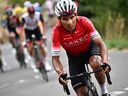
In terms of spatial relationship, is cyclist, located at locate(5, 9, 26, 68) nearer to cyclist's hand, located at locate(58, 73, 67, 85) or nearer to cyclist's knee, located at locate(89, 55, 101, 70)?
cyclist's knee, located at locate(89, 55, 101, 70)

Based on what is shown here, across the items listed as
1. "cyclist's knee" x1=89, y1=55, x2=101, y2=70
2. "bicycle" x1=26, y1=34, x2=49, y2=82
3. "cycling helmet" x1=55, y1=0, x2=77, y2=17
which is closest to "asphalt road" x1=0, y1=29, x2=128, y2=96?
"bicycle" x1=26, y1=34, x2=49, y2=82

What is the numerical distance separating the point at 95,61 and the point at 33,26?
9479 millimetres

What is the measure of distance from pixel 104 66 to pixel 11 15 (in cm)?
1461

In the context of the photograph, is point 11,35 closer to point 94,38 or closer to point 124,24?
point 124,24

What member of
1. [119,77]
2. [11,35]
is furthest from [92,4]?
[119,77]

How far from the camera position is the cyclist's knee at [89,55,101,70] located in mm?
9099

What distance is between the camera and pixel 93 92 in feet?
29.5

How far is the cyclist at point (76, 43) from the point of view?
353 inches

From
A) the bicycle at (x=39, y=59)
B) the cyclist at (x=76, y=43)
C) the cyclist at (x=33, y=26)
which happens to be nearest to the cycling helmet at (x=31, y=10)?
the cyclist at (x=33, y=26)

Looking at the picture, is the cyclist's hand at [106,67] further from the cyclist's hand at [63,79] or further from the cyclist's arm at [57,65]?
the cyclist's arm at [57,65]

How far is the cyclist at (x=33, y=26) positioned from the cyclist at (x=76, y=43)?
316 inches

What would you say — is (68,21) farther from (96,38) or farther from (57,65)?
(57,65)

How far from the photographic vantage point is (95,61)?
9.16 metres

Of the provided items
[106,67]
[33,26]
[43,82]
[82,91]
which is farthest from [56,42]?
[33,26]
